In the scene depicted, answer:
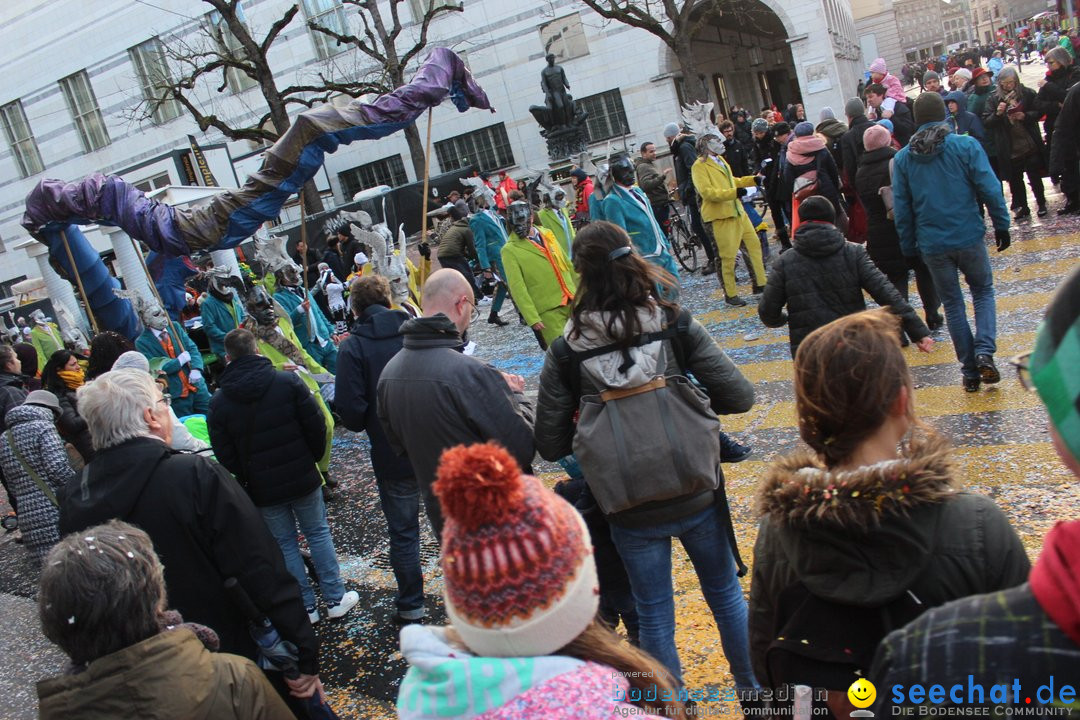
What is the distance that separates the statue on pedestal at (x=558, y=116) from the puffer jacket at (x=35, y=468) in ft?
51.4

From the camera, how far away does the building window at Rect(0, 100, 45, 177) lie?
4169 cm

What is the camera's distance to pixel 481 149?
116 ft

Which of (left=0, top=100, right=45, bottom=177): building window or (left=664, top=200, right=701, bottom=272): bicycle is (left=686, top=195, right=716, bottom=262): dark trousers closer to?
(left=664, top=200, right=701, bottom=272): bicycle

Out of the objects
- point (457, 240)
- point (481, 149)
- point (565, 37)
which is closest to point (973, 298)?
point (457, 240)

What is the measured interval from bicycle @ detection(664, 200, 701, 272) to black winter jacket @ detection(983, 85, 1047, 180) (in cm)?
406

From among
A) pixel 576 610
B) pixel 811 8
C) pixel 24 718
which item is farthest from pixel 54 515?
pixel 811 8

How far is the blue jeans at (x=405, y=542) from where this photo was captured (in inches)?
192

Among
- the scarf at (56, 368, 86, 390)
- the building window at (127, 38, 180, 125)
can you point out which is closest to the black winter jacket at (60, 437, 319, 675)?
the scarf at (56, 368, 86, 390)

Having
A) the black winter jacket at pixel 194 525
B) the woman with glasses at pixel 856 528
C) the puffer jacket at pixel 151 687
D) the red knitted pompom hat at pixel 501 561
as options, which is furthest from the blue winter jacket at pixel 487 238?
the red knitted pompom hat at pixel 501 561

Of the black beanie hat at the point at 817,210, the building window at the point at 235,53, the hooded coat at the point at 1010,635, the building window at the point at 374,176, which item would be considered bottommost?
the hooded coat at the point at 1010,635

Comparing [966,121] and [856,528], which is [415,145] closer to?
[966,121]

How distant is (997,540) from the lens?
183 centimetres

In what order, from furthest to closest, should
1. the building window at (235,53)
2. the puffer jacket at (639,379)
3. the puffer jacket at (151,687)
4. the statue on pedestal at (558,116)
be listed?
the building window at (235,53) < the statue on pedestal at (558,116) < the puffer jacket at (639,379) < the puffer jacket at (151,687)

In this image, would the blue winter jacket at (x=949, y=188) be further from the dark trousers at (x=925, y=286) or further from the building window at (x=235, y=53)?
the building window at (x=235, y=53)
